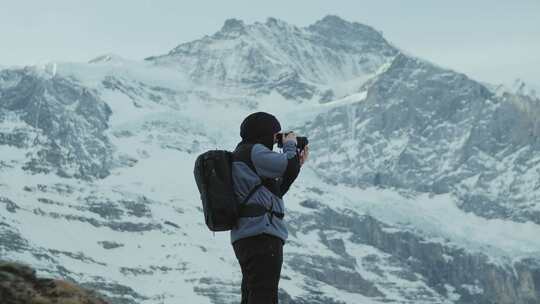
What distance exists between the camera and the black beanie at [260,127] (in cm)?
1494

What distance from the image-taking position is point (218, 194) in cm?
1414

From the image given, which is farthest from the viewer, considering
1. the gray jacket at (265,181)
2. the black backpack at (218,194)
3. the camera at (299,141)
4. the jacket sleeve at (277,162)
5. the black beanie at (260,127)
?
the black beanie at (260,127)

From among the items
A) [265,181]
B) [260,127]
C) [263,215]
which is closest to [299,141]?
[260,127]

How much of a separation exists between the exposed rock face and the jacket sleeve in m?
4.06

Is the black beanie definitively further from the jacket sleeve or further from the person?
the jacket sleeve

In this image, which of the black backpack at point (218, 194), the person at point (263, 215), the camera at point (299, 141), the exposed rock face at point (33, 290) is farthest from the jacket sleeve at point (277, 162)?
the exposed rock face at point (33, 290)

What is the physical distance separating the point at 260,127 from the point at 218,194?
1.29 m

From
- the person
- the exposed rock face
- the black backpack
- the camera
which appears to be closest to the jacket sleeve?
the person

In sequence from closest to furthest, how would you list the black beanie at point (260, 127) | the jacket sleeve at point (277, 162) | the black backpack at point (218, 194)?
the black backpack at point (218, 194) → the jacket sleeve at point (277, 162) → the black beanie at point (260, 127)

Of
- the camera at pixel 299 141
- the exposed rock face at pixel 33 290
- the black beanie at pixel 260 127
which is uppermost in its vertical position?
the black beanie at pixel 260 127

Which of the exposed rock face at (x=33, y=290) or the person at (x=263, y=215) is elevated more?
the person at (x=263, y=215)

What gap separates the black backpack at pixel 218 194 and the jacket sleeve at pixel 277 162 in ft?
1.11

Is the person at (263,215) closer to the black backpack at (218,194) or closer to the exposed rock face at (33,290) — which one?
the black backpack at (218,194)

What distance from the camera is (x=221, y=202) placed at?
1409cm
